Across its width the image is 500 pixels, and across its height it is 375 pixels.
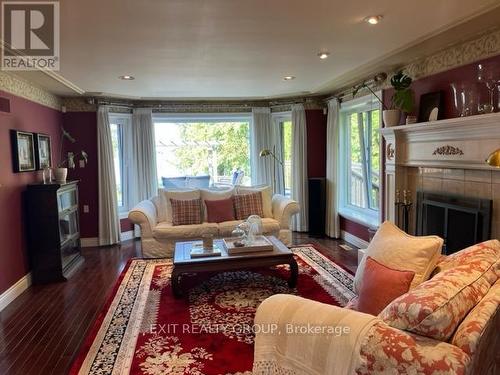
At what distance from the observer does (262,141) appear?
633 centimetres

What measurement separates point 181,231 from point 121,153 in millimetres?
2249

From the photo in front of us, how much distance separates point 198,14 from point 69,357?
248cm

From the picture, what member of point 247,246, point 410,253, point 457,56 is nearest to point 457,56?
point 457,56

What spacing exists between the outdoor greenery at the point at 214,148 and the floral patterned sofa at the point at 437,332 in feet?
17.2

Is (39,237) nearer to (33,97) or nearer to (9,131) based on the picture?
(9,131)

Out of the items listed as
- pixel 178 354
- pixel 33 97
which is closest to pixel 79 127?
pixel 33 97

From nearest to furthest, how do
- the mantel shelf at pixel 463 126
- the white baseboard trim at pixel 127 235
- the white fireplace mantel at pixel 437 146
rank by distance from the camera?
1. the mantel shelf at pixel 463 126
2. the white fireplace mantel at pixel 437 146
3. the white baseboard trim at pixel 127 235

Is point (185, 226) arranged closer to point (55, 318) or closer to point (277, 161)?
point (55, 318)

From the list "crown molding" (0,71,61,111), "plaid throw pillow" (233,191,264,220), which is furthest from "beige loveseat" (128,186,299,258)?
"crown molding" (0,71,61,111)

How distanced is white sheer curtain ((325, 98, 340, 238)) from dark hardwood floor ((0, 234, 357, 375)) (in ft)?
3.10

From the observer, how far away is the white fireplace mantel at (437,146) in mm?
2818

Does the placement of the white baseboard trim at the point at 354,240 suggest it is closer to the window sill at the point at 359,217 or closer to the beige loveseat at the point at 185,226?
the window sill at the point at 359,217

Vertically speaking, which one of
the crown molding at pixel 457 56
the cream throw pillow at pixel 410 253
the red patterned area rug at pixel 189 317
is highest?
the crown molding at pixel 457 56

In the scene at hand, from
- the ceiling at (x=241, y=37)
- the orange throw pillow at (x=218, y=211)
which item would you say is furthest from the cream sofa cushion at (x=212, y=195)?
the ceiling at (x=241, y=37)
